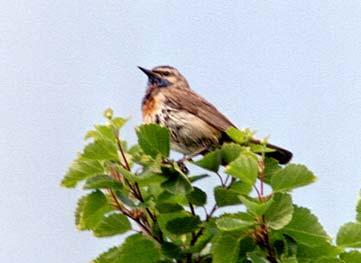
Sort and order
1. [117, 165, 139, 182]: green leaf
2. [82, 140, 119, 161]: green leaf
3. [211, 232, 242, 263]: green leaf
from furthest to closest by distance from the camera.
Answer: [82, 140, 119, 161]: green leaf → [117, 165, 139, 182]: green leaf → [211, 232, 242, 263]: green leaf

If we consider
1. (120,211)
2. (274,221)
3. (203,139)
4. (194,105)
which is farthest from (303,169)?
(194,105)

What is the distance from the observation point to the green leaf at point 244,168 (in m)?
4.62

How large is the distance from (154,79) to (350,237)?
623 centimetres

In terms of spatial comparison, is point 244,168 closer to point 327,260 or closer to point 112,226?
point 327,260

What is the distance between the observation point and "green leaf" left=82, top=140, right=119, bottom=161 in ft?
16.1

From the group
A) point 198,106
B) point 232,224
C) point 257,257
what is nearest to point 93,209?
point 232,224

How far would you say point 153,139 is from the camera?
5.05 meters

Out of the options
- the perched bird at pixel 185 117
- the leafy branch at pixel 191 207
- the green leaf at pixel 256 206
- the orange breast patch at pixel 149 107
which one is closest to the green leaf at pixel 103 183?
the leafy branch at pixel 191 207

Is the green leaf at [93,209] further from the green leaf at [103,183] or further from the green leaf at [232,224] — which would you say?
the green leaf at [232,224]

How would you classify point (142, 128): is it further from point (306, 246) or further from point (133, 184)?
point (306, 246)

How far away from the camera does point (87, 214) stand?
199 inches

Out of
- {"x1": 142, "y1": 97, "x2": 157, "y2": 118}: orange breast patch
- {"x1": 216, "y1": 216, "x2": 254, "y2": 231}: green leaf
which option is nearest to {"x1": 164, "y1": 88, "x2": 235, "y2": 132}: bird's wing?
{"x1": 142, "y1": 97, "x2": 157, "y2": 118}: orange breast patch

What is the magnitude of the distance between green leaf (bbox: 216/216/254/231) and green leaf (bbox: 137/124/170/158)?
68 cm

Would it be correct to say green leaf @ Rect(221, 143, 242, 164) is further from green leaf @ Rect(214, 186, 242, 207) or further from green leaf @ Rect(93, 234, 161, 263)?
green leaf @ Rect(93, 234, 161, 263)
